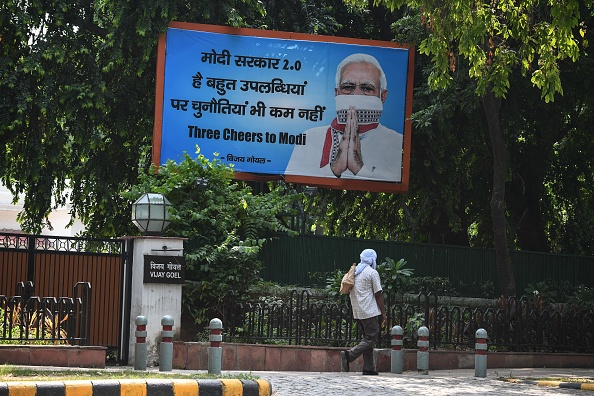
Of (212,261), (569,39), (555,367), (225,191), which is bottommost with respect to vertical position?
(555,367)

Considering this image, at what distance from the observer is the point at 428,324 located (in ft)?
60.1

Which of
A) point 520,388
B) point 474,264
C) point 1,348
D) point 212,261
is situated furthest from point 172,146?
point 520,388

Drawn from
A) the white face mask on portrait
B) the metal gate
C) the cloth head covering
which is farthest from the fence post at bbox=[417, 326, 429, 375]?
the white face mask on portrait

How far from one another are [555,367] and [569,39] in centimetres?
611

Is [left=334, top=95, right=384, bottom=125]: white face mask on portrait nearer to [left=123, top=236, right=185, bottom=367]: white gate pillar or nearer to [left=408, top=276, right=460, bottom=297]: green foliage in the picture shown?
[left=408, top=276, right=460, bottom=297]: green foliage

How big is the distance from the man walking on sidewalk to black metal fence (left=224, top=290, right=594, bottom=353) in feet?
5.91

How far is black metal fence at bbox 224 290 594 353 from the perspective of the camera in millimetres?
17484

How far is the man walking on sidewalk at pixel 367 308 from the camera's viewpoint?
1567 centimetres

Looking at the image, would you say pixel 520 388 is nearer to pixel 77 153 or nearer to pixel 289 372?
pixel 289 372

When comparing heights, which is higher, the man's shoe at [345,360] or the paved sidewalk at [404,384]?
the man's shoe at [345,360]

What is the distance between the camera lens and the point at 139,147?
84.7 ft

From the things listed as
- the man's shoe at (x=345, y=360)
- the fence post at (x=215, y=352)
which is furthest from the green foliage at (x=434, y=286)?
the fence post at (x=215, y=352)

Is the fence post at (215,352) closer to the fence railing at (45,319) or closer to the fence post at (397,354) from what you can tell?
the fence railing at (45,319)

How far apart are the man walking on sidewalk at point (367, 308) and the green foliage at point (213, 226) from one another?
106 inches
